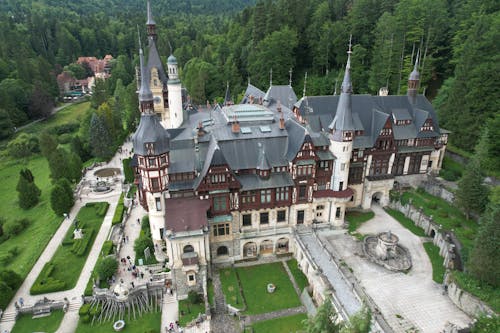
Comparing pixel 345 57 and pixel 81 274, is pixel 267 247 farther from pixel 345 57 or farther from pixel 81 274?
pixel 345 57

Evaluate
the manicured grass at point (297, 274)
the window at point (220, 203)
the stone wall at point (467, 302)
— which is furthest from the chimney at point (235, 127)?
the stone wall at point (467, 302)

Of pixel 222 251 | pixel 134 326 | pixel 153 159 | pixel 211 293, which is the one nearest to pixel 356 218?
pixel 222 251

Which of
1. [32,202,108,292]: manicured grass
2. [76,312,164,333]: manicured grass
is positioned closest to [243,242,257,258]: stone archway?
[76,312,164,333]: manicured grass

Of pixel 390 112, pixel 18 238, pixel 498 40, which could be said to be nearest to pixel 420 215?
pixel 390 112

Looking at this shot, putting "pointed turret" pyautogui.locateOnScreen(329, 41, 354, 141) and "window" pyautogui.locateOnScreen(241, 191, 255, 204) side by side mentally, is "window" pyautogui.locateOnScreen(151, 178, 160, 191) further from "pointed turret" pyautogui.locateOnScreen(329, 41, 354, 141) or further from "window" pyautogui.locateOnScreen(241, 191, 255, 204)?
"pointed turret" pyautogui.locateOnScreen(329, 41, 354, 141)

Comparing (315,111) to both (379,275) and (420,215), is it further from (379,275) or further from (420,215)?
(379,275)

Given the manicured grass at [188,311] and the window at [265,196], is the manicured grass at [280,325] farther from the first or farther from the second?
the window at [265,196]
